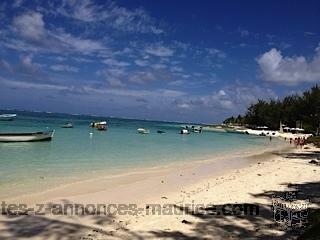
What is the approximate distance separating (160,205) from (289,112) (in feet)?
393

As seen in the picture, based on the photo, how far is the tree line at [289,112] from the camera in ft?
359

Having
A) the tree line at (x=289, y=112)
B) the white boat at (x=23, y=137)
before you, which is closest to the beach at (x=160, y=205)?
the white boat at (x=23, y=137)

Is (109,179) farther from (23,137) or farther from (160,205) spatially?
(23,137)

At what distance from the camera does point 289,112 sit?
12669 cm

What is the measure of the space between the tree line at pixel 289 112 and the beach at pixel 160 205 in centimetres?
9205

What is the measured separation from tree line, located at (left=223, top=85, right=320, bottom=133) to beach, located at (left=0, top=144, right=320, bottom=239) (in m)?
92.1

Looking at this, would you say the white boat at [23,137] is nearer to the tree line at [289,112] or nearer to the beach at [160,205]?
the beach at [160,205]

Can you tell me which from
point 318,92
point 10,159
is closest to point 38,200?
point 10,159

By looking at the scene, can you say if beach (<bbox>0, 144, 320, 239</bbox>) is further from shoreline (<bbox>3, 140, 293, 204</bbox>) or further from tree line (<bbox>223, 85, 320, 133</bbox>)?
tree line (<bbox>223, 85, 320, 133</bbox>)

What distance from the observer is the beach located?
32.6ft

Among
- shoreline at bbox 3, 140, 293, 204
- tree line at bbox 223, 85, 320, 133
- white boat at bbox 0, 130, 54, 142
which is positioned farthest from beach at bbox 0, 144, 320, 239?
tree line at bbox 223, 85, 320, 133

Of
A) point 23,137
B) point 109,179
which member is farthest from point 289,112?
point 109,179

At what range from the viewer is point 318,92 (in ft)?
352

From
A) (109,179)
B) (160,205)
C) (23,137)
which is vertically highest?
(23,137)
